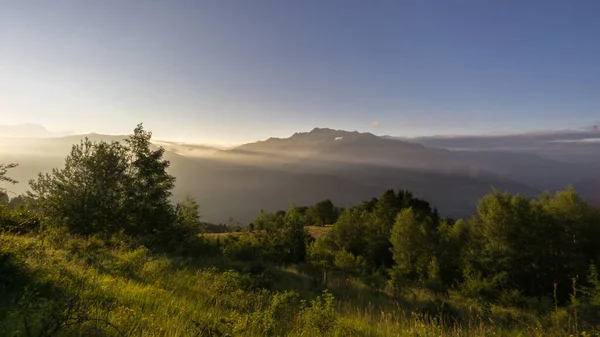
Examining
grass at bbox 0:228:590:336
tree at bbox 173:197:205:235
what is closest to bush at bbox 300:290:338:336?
grass at bbox 0:228:590:336

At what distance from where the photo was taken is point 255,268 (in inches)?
623

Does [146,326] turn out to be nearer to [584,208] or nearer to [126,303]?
[126,303]

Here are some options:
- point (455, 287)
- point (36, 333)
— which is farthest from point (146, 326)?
point (455, 287)

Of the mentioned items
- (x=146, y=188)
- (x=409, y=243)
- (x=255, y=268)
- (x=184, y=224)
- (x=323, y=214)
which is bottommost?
(x=323, y=214)

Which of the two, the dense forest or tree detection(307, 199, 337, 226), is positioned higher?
the dense forest

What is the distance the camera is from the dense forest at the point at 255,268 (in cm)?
464

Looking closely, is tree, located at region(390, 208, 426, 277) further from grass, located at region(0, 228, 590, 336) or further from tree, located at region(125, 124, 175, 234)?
grass, located at region(0, 228, 590, 336)

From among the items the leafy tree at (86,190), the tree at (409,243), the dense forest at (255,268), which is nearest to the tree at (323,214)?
the dense forest at (255,268)

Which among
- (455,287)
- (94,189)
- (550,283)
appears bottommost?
(455,287)

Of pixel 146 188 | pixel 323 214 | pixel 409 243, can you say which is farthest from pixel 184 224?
pixel 323 214

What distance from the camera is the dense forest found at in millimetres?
4645

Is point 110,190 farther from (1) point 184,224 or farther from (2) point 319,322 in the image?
(2) point 319,322

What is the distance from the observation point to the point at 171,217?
28156 mm

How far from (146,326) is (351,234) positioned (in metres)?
58.2
